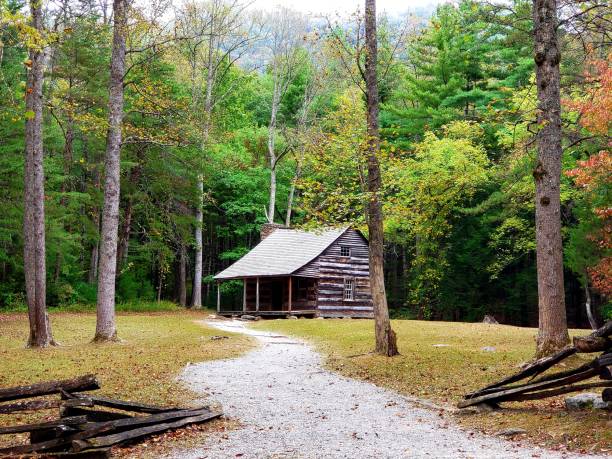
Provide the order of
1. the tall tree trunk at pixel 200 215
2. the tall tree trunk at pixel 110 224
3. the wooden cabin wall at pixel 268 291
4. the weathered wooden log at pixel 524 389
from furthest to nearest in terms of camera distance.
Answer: the tall tree trunk at pixel 200 215, the wooden cabin wall at pixel 268 291, the tall tree trunk at pixel 110 224, the weathered wooden log at pixel 524 389

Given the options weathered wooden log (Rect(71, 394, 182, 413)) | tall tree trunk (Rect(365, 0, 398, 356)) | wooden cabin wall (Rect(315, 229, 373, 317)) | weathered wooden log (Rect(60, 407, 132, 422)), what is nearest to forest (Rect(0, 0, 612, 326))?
tall tree trunk (Rect(365, 0, 398, 356))

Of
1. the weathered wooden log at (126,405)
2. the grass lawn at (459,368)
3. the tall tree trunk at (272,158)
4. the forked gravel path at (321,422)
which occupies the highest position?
the tall tree trunk at (272,158)

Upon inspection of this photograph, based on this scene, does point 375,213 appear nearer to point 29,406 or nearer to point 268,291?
point 29,406

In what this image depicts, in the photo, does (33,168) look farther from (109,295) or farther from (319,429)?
(319,429)

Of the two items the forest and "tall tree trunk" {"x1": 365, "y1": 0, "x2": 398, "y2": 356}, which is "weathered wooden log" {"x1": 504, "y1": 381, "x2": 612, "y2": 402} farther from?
the forest

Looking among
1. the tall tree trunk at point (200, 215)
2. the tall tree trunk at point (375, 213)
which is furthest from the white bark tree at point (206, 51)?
the tall tree trunk at point (375, 213)

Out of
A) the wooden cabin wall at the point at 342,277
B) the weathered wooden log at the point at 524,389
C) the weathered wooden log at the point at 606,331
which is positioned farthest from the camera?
the wooden cabin wall at the point at 342,277

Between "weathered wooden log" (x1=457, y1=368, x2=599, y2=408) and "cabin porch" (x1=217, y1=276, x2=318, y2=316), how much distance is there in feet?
88.0

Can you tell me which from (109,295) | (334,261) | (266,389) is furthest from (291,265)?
(266,389)

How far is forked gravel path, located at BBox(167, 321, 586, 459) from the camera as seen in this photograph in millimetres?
7629

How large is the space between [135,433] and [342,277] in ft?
101

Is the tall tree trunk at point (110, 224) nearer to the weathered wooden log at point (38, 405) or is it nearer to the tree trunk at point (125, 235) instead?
the weathered wooden log at point (38, 405)

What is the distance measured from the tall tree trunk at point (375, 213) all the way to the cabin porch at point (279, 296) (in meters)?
20.3

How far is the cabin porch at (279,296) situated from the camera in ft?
122
